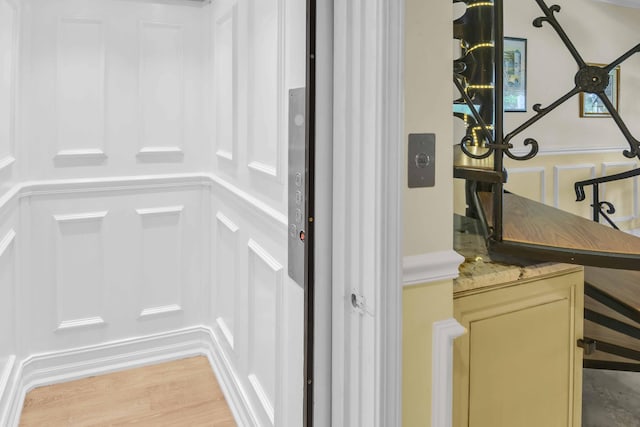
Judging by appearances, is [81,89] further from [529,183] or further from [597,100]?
[597,100]

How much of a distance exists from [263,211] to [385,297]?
0.81 metres

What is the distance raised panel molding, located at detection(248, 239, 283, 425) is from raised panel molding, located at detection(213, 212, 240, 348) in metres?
0.23

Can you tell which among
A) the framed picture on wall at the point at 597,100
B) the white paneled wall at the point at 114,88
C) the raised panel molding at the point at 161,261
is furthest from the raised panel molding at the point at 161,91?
the framed picture on wall at the point at 597,100

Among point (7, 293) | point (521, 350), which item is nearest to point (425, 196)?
point (521, 350)

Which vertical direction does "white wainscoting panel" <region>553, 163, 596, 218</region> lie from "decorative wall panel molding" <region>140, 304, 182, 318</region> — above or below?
above

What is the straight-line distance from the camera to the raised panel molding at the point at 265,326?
153 cm

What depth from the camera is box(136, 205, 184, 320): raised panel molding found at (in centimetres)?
242

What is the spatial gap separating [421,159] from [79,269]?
75.0 inches

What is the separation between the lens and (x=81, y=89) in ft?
7.30

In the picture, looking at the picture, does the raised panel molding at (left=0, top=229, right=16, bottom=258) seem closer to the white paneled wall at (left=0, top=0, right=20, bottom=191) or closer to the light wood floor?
the white paneled wall at (left=0, top=0, right=20, bottom=191)

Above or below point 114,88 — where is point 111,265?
below

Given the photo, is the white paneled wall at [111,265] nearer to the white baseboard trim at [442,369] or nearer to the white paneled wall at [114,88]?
the white paneled wall at [114,88]

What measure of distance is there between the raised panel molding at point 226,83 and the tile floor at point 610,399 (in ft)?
5.75

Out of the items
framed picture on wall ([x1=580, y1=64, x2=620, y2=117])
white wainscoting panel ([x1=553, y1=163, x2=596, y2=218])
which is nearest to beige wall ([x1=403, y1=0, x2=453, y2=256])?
white wainscoting panel ([x1=553, y1=163, x2=596, y2=218])
